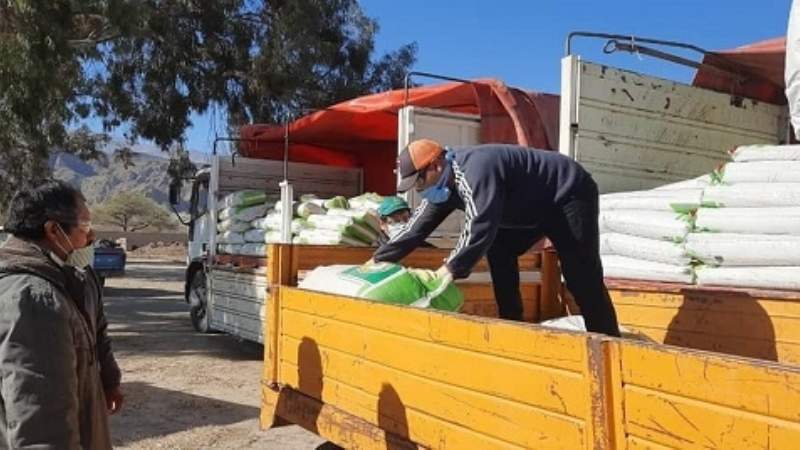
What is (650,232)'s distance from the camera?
425 centimetres

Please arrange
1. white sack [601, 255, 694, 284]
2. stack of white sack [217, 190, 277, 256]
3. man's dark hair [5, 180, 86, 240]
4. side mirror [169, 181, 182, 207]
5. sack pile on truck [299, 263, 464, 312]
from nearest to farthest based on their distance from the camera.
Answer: man's dark hair [5, 180, 86, 240] < sack pile on truck [299, 263, 464, 312] < white sack [601, 255, 694, 284] < stack of white sack [217, 190, 277, 256] < side mirror [169, 181, 182, 207]

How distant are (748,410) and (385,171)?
875 cm

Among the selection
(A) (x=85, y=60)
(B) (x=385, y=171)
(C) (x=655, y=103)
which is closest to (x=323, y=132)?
(B) (x=385, y=171)

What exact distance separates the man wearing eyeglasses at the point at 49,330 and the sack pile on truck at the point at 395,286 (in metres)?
1.02

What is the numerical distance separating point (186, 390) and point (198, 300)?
3.91 metres

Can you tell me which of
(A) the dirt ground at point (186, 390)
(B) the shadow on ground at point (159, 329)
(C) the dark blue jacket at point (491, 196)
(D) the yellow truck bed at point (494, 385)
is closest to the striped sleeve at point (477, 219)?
(C) the dark blue jacket at point (491, 196)

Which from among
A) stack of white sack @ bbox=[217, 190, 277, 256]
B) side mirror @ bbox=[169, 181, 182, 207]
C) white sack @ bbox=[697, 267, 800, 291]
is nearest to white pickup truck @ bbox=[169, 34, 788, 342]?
white sack @ bbox=[697, 267, 800, 291]

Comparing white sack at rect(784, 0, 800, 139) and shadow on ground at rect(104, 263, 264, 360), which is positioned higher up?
white sack at rect(784, 0, 800, 139)

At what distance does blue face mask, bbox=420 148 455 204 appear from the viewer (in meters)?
3.47

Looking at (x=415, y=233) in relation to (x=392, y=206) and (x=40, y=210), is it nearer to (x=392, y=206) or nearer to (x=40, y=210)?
(x=40, y=210)

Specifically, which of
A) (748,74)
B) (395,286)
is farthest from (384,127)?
(395,286)

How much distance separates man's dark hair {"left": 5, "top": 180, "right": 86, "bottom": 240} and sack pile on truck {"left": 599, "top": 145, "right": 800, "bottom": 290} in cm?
290

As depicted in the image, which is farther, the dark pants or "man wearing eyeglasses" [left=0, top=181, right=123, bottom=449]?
the dark pants

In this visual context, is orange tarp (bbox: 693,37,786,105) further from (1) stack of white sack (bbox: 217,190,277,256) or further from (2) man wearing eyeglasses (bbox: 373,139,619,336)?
(1) stack of white sack (bbox: 217,190,277,256)
